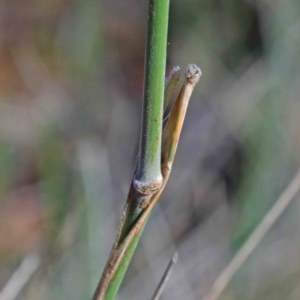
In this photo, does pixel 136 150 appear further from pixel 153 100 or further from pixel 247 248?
pixel 153 100

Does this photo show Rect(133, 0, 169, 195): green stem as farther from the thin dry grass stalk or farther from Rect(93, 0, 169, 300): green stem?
the thin dry grass stalk

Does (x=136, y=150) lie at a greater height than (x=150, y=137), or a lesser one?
greater

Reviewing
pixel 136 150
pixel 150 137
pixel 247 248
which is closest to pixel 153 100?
pixel 150 137

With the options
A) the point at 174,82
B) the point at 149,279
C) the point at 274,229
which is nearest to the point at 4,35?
the point at 149,279

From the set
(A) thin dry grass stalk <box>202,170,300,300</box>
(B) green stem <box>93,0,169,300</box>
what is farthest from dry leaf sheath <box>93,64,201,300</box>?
(A) thin dry grass stalk <box>202,170,300,300</box>

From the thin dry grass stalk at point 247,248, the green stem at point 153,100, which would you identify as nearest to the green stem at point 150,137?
the green stem at point 153,100
